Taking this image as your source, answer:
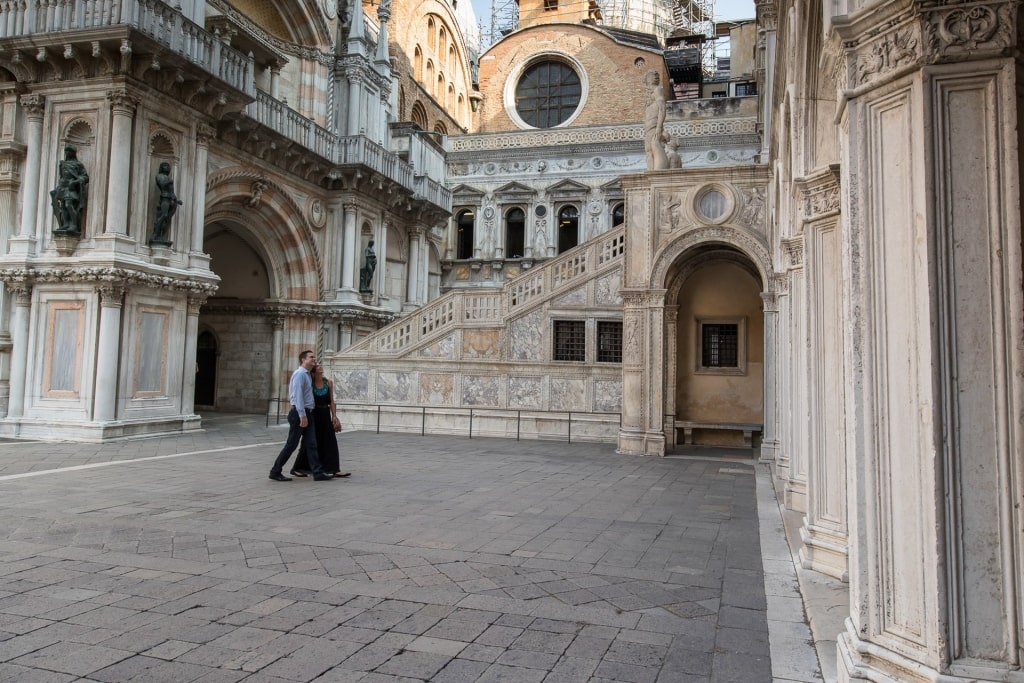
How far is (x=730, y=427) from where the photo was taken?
1556cm

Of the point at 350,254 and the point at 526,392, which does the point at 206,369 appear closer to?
the point at 350,254

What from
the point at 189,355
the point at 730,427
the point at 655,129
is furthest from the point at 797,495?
the point at 189,355

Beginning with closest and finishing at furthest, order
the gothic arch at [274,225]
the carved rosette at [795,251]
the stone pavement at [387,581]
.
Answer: the stone pavement at [387,581], the carved rosette at [795,251], the gothic arch at [274,225]

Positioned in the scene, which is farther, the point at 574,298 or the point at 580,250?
the point at 580,250

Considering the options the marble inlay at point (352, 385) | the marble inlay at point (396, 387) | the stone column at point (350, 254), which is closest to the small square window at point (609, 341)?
the marble inlay at point (396, 387)

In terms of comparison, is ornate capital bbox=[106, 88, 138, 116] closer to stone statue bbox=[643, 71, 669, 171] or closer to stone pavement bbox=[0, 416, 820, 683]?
stone pavement bbox=[0, 416, 820, 683]

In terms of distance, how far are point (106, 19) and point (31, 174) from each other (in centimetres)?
361

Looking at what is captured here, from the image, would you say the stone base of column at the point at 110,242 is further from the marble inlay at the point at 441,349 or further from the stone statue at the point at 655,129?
the stone statue at the point at 655,129

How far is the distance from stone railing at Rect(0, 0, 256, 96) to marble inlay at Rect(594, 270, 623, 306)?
33.7ft

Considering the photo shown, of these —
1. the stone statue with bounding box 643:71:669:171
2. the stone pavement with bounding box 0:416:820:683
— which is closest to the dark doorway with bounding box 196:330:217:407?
the stone pavement with bounding box 0:416:820:683

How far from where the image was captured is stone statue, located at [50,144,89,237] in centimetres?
1480

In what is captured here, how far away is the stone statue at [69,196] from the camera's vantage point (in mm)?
14805

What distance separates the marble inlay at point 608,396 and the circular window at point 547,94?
83.9 ft

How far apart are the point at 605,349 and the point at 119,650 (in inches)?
555
